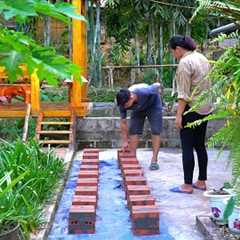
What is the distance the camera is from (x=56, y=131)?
799 cm

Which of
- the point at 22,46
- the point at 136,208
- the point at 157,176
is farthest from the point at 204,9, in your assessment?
the point at 157,176

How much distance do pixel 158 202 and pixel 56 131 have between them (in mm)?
3289

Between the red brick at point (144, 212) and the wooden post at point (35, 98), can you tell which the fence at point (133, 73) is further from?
the red brick at point (144, 212)

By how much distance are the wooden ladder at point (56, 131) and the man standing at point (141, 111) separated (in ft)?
4.19

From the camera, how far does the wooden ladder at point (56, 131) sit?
7.80 metres

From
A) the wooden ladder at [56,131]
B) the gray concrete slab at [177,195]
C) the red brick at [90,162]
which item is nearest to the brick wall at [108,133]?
the wooden ladder at [56,131]

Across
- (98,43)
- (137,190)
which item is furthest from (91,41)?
(137,190)

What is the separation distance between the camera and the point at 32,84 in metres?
7.96

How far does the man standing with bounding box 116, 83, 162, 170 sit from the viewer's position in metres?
6.36

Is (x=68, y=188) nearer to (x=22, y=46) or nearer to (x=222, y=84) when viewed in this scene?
(x=222, y=84)

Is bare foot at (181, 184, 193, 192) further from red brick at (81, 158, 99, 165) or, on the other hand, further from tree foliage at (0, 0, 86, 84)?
tree foliage at (0, 0, 86, 84)

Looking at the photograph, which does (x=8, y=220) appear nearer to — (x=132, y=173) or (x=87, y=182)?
(x=87, y=182)

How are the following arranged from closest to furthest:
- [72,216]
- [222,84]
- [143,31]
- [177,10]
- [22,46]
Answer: [22,46], [222,84], [72,216], [177,10], [143,31]

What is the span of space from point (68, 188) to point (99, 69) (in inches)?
262
